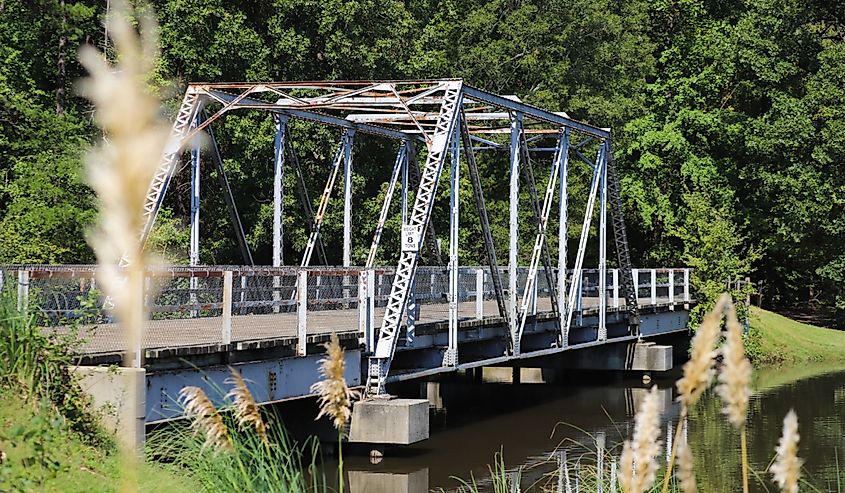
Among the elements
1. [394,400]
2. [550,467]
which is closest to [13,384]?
[394,400]

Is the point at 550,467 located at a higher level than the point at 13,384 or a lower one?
lower

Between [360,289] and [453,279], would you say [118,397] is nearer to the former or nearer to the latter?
[360,289]

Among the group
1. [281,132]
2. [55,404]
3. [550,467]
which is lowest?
[550,467]

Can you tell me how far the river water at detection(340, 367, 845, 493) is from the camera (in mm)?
17797

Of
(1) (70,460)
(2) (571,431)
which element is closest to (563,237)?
(2) (571,431)

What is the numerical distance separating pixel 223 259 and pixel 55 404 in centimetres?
3001

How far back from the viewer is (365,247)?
128ft

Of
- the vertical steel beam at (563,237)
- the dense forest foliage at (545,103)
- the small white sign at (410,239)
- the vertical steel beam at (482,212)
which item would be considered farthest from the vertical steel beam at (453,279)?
the dense forest foliage at (545,103)

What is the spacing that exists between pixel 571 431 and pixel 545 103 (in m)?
20.8

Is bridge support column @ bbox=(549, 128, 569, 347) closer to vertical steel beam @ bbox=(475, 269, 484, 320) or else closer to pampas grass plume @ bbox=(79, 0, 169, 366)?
vertical steel beam @ bbox=(475, 269, 484, 320)

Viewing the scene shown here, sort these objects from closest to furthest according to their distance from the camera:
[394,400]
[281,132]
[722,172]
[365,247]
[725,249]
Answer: [394,400], [281,132], [365,247], [725,249], [722,172]

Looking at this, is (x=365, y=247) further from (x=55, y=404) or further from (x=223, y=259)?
(x=55, y=404)

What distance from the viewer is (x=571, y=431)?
83.8ft

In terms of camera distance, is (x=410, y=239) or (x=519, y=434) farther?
(x=519, y=434)
